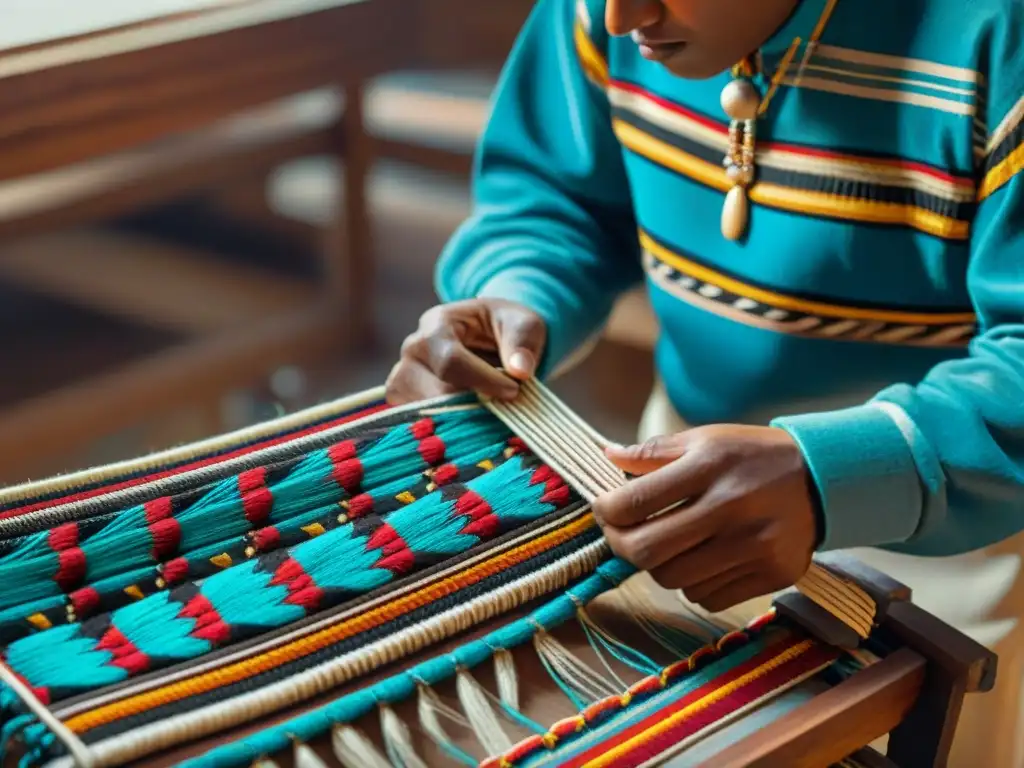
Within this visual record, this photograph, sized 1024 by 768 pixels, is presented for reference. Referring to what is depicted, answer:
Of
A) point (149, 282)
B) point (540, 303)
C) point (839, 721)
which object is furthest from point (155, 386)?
point (839, 721)

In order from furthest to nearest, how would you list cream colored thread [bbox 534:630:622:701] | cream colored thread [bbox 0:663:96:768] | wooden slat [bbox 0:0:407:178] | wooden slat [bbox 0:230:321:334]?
wooden slat [bbox 0:230:321:334] < wooden slat [bbox 0:0:407:178] < cream colored thread [bbox 534:630:622:701] < cream colored thread [bbox 0:663:96:768]

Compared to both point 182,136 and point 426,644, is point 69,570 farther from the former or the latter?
point 182,136

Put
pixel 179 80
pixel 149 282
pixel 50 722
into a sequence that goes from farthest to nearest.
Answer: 1. pixel 149 282
2. pixel 179 80
3. pixel 50 722

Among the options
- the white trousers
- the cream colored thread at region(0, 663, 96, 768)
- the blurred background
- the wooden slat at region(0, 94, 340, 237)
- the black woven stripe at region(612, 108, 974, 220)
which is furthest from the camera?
the wooden slat at region(0, 94, 340, 237)

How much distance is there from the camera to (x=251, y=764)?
545 millimetres

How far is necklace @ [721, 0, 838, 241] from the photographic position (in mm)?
794

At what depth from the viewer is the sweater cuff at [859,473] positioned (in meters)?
0.66

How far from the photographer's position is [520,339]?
83cm

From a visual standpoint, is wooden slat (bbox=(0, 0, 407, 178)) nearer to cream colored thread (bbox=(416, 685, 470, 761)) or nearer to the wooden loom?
the wooden loom

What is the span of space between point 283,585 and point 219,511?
72mm

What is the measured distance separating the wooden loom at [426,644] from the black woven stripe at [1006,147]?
256mm

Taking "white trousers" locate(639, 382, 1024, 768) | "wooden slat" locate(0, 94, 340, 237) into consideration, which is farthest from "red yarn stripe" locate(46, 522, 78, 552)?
"wooden slat" locate(0, 94, 340, 237)

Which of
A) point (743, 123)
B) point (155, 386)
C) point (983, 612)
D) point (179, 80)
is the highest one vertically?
point (743, 123)

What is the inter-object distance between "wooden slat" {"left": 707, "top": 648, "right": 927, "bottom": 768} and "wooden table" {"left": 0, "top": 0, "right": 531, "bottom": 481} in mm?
1062
